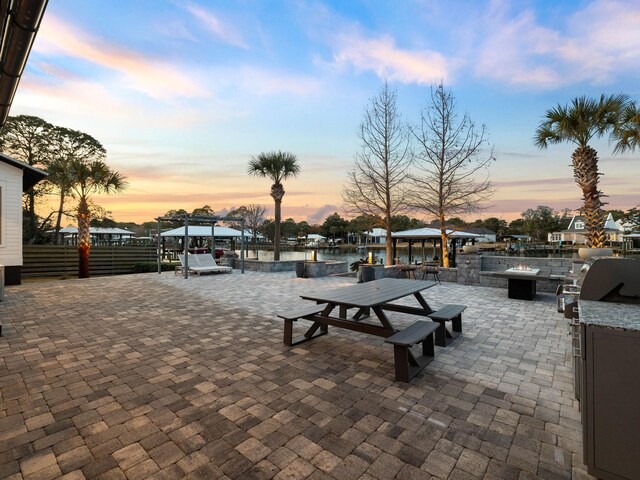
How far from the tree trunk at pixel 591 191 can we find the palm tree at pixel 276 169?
10414mm

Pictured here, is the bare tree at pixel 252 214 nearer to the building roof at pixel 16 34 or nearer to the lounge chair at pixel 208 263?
the lounge chair at pixel 208 263

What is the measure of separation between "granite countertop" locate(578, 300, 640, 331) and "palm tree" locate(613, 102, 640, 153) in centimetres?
966

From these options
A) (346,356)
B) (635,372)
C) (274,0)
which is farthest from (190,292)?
(635,372)

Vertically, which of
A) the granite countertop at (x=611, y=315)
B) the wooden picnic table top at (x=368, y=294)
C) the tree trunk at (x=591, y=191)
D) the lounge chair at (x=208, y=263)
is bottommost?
the lounge chair at (x=208, y=263)

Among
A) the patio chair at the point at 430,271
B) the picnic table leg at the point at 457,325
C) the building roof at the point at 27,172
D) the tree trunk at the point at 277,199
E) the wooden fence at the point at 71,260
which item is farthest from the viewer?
the tree trunk at the point at 277,199

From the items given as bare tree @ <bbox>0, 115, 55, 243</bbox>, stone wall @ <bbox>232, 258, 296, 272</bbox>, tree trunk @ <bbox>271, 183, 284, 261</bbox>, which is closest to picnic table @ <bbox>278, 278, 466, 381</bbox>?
stone wall @ <bbox>232, 258, 296, 272</bbox>

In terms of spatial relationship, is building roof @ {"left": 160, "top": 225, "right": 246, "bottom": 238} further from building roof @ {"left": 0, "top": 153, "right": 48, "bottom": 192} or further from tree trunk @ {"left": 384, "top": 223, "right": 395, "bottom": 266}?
tree trunk @ {"left": 384, "top": 223, "right": 395, "bottom": 266}

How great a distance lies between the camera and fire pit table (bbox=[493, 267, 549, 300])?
263 inches

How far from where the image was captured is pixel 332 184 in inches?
551

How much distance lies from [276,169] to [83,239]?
8.35m

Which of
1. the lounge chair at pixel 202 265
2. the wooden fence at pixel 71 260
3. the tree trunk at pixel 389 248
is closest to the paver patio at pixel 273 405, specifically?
the lounge chair at pixel 202 265

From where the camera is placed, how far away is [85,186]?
11.8 metres

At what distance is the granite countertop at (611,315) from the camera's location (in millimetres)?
1555

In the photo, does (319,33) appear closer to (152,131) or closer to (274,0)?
(274,0)
